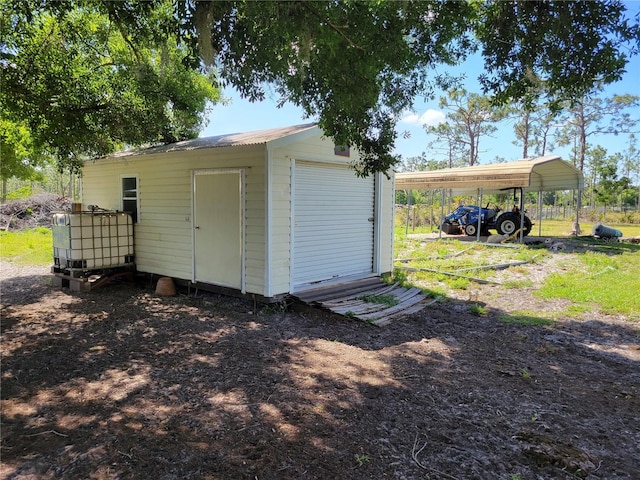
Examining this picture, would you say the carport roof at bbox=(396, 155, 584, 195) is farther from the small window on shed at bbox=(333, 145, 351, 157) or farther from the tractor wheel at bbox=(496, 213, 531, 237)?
the small window on shed at bbox=(333, 145, 351, 157)

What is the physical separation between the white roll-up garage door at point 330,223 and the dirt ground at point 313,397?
1.17 m

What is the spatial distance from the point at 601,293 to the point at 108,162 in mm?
9788

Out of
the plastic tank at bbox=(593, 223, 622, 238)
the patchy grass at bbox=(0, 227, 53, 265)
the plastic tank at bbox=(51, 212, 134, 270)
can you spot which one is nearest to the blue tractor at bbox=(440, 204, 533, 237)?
the plastic tank at bbox=(593, 223, 622, 238)

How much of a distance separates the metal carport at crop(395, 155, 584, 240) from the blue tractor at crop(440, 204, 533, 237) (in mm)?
1066

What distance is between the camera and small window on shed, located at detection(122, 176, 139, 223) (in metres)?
8.30

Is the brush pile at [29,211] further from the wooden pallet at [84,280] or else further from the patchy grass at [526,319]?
the patchy grass at [526,319]

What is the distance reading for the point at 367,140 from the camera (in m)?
5.78

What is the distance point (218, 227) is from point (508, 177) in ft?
32.3

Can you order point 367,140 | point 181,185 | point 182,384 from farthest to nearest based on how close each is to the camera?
point 181,185, point 367,140, point 182,384

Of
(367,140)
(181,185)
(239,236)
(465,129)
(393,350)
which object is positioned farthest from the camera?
(465,129)

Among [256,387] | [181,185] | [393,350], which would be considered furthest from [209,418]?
[181,185]

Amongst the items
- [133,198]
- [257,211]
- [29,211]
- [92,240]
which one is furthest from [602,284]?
[29,211]

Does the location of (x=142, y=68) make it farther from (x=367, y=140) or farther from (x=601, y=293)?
(x=601, y=293)

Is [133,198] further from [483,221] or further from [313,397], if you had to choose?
[483,221]
